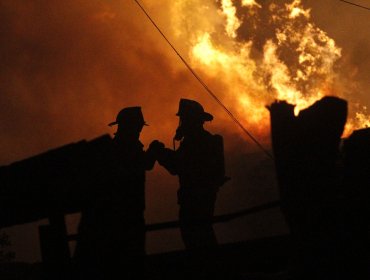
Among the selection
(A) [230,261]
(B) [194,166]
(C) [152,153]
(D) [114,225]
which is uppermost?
(C) [152,153]

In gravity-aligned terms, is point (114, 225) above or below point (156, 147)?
below

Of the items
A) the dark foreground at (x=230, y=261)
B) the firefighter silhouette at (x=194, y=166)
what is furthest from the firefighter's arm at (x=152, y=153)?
the dark foreground at (x=230, y=261)

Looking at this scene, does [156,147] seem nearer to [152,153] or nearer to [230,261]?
[152,153]

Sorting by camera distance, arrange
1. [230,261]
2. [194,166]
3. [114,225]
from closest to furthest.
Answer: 1. [114,225]
2. [230,261]
3. [194,166]

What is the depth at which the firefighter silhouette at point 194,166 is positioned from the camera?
7711mm

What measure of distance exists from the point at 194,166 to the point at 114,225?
14.2 feet

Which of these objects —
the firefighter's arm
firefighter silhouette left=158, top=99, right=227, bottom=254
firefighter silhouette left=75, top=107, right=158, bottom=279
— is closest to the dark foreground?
firefighter silhouette left=75, top=107, right=158, bottom=279

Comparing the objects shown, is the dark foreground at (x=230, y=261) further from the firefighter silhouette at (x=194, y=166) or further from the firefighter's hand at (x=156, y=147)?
the firefighter's hand at (x=156, y=147)

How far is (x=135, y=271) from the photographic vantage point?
12.3ft

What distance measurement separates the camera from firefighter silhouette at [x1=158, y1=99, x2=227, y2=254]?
771cm

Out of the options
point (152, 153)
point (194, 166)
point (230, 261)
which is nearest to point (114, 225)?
point (230, 261)

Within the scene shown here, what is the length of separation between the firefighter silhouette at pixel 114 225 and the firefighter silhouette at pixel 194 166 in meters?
3.54

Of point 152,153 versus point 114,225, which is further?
point 152,153

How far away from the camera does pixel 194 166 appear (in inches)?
316
